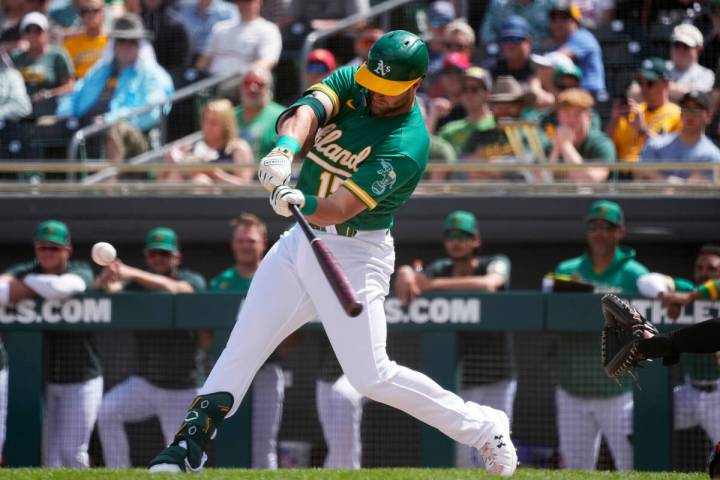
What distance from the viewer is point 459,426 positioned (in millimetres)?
4980

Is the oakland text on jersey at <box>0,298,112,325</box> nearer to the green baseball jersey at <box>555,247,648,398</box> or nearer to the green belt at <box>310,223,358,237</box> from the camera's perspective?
the green baseball jersey at <box>555,247,648,398</box>

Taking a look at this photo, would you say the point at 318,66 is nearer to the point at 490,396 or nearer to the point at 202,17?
the point at 202,17

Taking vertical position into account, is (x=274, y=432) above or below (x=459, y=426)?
below

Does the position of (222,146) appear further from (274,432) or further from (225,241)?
(274,432)

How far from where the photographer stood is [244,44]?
396 inches

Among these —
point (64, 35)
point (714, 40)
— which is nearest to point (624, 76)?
point (714, 40)

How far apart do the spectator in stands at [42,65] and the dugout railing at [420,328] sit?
3.37 m

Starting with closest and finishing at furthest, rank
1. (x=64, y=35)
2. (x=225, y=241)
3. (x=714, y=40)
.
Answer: (x=225, y=241) < (x=714, y=40) < (x=64, y=35)

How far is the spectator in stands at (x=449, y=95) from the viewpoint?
9023 millimetres

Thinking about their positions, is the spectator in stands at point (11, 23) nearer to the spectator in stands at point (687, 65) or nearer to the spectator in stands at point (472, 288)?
the spectator in stands at point (472, 288)

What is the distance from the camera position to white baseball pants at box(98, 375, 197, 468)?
24.0 feet

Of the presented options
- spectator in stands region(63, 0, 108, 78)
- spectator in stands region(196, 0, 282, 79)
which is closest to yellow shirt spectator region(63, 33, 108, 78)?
spectator in stands region(63, 0, 108, 78)

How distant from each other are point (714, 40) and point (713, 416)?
3520 mm

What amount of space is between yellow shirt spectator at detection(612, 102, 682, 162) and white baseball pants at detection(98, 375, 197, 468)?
11.2 feet
